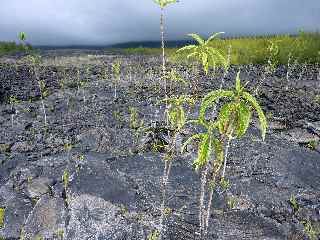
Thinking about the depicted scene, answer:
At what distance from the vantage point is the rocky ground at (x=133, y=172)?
26.7 feet

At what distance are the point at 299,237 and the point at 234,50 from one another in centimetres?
1327

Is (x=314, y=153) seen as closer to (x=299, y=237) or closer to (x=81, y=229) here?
(x=299, y=237)

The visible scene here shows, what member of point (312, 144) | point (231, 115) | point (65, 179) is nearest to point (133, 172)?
point (65, 179)

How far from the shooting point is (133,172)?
9.35 m

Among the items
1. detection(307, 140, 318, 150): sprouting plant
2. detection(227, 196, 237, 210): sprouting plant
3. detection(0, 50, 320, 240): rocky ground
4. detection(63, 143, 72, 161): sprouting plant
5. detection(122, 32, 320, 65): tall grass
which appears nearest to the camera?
detection(0, 50, 320, 240): rocky ground

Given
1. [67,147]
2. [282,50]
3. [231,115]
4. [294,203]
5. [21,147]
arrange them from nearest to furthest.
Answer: [231,115] < [294,203] < [67,147] < [21,147] < [282,50]

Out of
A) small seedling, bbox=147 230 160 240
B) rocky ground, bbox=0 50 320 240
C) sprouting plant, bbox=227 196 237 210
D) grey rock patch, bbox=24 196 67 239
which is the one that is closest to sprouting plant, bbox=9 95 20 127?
rocky ground, bbox=0 50 320 240

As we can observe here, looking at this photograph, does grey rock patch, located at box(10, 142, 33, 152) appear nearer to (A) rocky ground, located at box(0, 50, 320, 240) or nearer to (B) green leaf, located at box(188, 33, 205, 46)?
(A) rocky ground, located at box(0, 50, 320, 240)

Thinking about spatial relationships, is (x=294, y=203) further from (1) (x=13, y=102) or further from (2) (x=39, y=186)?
(1) (x=13, y=102)

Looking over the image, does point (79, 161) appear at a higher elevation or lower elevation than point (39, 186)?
higher

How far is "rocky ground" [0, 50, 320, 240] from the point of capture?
8141 millimetres

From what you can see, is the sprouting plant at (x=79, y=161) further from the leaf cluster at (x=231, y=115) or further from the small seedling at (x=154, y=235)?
the leaf cluster at (x=231, y=115)

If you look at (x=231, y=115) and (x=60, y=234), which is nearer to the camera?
(x=231, y=115)

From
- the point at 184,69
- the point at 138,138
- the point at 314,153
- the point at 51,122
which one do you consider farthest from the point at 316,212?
the point at 184,69
